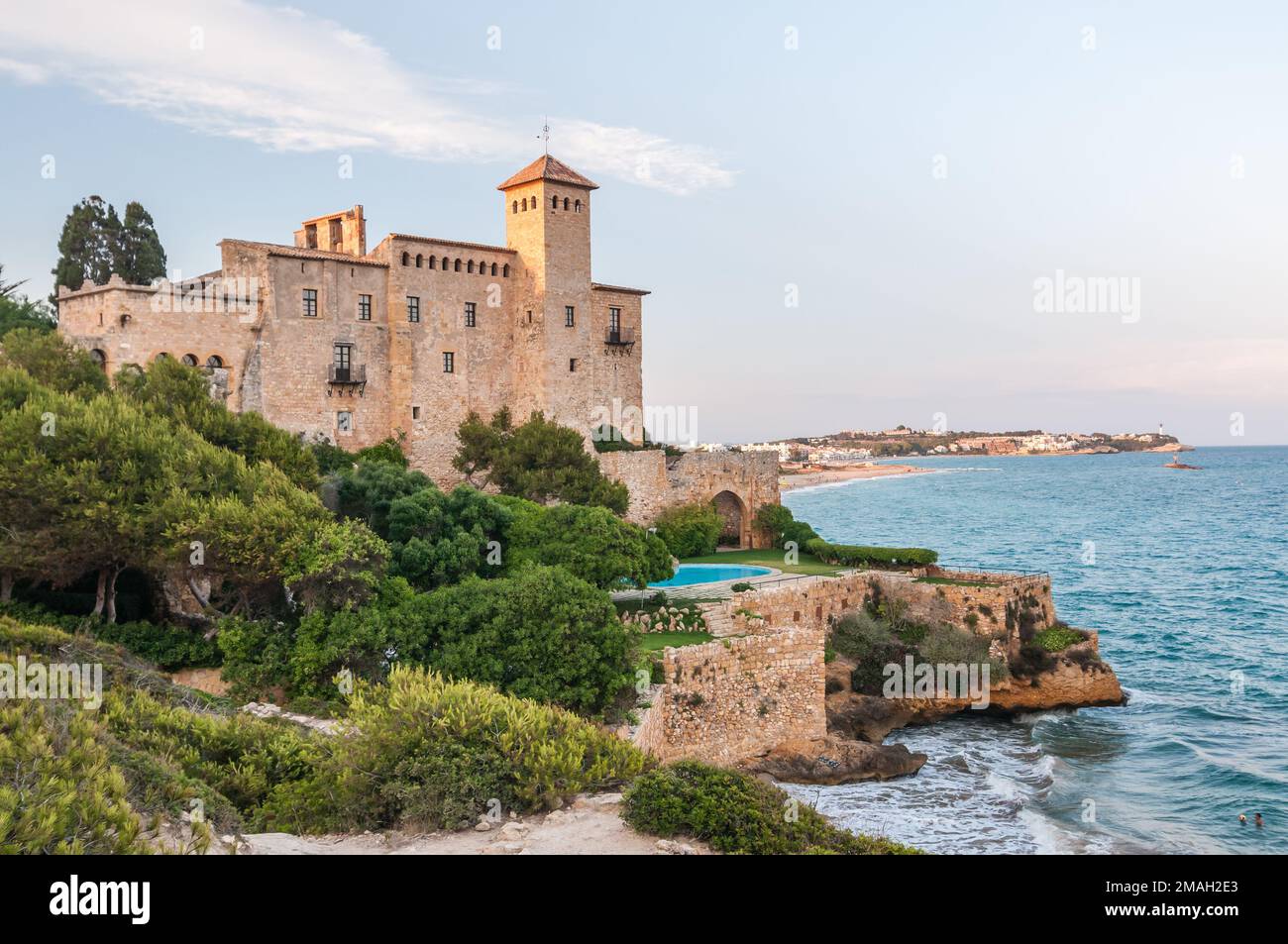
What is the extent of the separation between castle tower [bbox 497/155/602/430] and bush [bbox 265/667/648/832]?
26464 mm

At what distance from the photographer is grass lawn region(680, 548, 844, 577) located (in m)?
34.8

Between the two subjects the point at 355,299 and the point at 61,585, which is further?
the point at 355,299

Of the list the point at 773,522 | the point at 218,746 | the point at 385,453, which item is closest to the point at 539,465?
the point at 385,453

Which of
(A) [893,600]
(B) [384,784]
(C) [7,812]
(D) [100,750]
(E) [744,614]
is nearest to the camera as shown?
(C) [7,812]

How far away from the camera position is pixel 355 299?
3712 cm

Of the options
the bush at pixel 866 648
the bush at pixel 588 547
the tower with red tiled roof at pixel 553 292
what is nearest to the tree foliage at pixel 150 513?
the bush at pixel 588 547

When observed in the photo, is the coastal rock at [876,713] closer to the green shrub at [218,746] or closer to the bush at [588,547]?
the bush at [588,547]

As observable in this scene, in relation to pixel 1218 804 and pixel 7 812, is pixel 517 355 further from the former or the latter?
pixel 7 812

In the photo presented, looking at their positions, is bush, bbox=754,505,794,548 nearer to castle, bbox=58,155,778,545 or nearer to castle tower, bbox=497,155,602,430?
castle, bbox=58,155,778,545

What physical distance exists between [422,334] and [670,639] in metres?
18.1

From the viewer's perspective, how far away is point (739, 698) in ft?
79.3

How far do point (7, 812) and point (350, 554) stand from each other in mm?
13850

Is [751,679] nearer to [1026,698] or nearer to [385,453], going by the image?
[1026,698]
